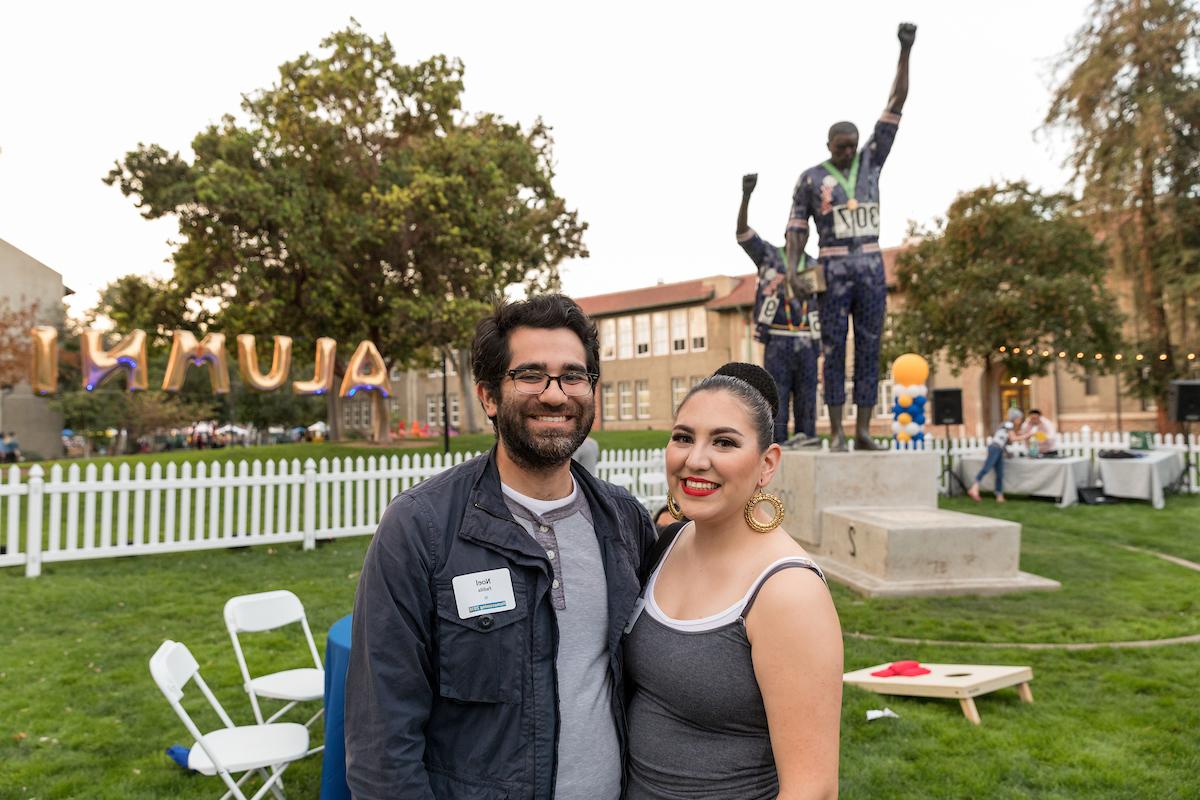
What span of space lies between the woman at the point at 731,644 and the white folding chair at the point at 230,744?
2.17m

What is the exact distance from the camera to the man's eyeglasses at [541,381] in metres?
1.86

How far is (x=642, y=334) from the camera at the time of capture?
50.5 m

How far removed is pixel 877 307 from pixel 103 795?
817 cm

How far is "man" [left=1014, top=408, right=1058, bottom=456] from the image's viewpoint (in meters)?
16.2

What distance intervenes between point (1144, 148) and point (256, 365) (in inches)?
1069

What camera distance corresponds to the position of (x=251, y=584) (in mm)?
8945

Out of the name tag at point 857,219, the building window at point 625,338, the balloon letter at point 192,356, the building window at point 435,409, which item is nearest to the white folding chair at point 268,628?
the name tag at point 857,219

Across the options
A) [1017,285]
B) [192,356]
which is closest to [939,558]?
[192,356]

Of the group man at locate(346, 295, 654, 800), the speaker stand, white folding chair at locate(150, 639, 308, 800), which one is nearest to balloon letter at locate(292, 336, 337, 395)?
white folding chair at locate(150, 639, 308, 800)

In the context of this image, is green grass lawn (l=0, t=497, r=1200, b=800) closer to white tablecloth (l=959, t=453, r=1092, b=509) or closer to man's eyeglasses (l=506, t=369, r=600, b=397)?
man's eyeglasses (l=506, t=369, r=600, b=397)

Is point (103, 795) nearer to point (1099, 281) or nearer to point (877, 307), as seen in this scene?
point (877, 307)

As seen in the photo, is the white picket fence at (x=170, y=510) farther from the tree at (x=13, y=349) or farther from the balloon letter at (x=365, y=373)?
the tree at (x=13, y=349)

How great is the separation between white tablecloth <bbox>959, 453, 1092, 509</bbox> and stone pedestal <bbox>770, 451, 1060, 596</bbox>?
7266 mm

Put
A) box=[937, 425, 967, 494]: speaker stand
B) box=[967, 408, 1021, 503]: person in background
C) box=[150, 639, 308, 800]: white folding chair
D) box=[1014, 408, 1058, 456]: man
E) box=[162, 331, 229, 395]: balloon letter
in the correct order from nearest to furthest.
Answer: box=[150, 639, 308, 800]: white folding chair < box=[162, 331, 229, 395]: balloon letter < box=[967, 408, 1021, 503]: person in background < box=[1014, 408, 1058, 456]: man < box=[937, 425, 967, 494]: speaker stand
